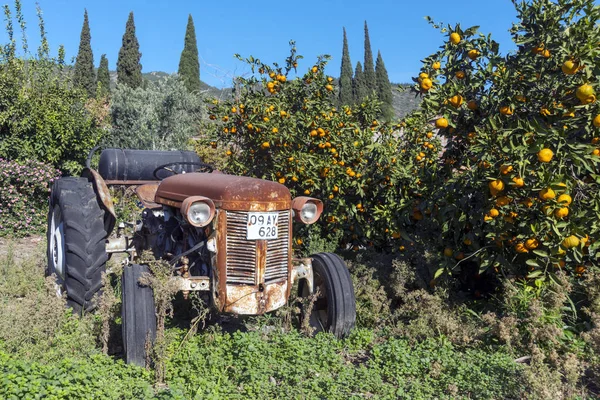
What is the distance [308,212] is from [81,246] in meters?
1.87

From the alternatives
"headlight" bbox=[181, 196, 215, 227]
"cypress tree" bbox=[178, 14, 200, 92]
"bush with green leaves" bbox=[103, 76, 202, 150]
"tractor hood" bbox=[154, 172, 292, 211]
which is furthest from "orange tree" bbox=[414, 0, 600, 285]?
"cypress tree" bbox=[178, 14, 200, 92]

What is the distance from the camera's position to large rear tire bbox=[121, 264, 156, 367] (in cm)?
378

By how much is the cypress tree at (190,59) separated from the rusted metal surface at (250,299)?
1021 inches

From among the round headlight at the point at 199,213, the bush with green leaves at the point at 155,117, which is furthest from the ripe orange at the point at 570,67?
the bush with green leaves at the point at 155,117

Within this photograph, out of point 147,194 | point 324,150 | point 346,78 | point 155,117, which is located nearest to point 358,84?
point 346,78

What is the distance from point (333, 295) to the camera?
4.45 meters

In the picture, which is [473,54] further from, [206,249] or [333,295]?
[206,249]

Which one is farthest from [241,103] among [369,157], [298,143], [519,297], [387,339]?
[519,297]

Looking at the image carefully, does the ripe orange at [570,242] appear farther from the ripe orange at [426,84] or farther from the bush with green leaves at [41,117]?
the bush with green leaves at [41,117]

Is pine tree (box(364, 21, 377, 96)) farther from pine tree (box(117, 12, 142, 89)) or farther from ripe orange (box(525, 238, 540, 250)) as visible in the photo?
ripe orange (box(525, 238, 540, 250))

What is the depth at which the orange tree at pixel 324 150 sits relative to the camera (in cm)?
613

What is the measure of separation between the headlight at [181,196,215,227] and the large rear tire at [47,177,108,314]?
1.33 metres

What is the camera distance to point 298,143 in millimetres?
6410

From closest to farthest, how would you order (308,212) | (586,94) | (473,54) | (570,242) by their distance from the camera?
(586,94), (570,242), (308,212), (473,54)
